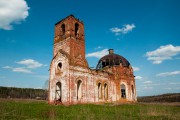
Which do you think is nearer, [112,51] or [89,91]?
[89,91]

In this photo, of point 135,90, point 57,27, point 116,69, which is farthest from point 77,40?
point 135,90

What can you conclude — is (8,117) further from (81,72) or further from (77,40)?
(77,40)

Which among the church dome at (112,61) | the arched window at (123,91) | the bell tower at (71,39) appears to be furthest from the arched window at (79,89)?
the arched window at (123,91)

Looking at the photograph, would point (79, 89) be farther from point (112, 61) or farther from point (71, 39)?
point (112, 61)

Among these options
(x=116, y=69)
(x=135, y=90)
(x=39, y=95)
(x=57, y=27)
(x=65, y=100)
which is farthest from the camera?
(x=39, y=95)

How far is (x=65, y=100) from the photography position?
20375 mm

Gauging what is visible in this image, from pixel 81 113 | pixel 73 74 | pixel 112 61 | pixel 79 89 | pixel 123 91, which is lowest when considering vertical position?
pixel 81 113

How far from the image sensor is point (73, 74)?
2136 cm

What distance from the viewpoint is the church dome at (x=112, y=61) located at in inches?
1185

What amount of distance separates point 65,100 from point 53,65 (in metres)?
5.52

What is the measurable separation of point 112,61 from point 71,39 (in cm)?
1013

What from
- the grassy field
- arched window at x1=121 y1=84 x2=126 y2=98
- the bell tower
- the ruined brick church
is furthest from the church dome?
the grassy field

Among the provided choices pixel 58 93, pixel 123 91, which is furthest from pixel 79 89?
pixel 123 91

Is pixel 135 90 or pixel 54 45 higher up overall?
pixel 54 45
